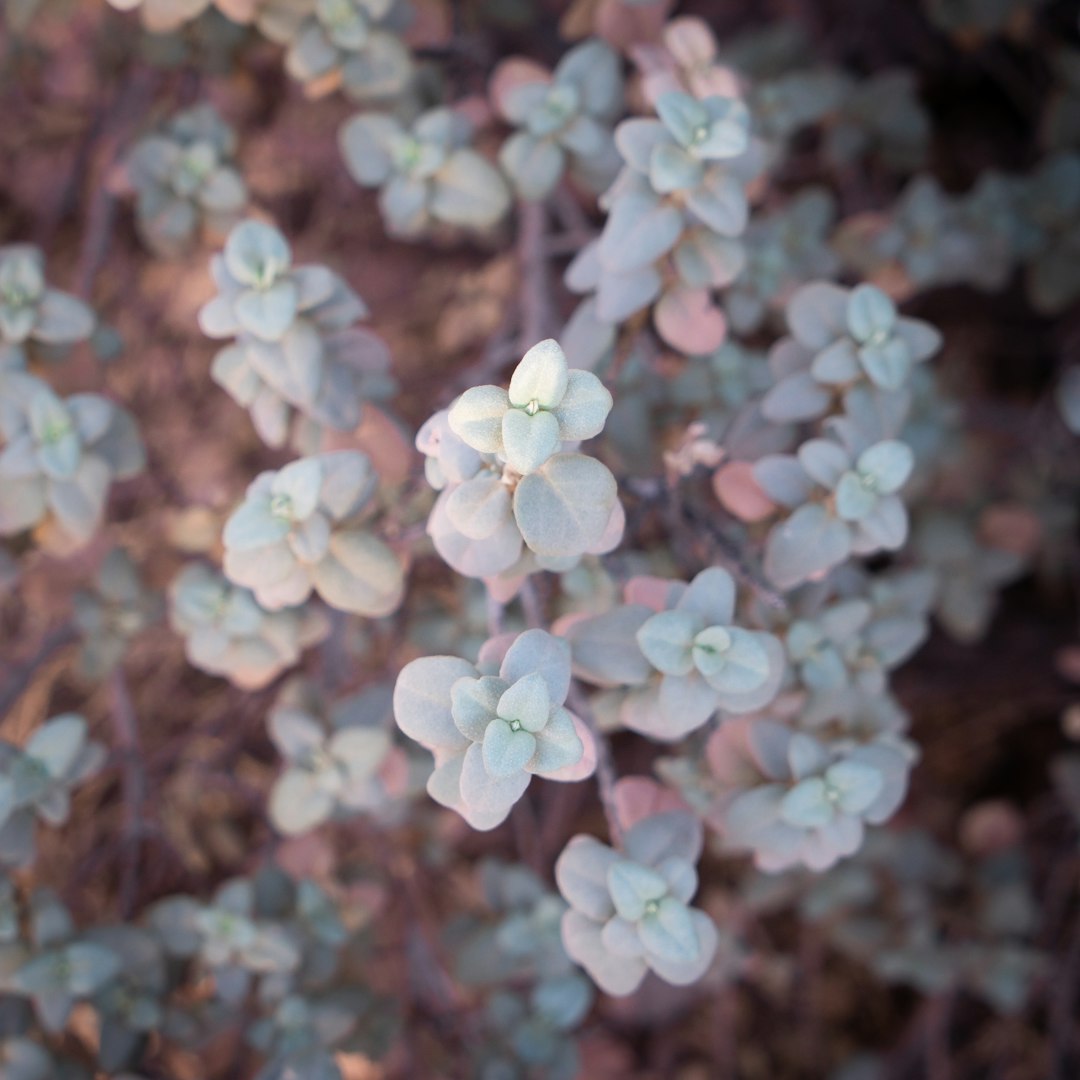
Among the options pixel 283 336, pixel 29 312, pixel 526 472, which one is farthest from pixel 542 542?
pixel 29 312

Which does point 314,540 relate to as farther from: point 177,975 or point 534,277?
point 177,975

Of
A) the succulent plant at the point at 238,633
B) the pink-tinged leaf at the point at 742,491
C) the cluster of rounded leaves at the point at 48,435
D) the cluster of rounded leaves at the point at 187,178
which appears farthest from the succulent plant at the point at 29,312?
the pink-tinged leaf at the point at 742,491

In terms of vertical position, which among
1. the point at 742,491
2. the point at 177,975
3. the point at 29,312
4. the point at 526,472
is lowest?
the point at 177,975

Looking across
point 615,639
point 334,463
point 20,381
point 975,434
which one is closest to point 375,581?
point 334,463

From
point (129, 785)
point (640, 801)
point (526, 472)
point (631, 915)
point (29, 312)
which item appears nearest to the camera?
point (526, 472)

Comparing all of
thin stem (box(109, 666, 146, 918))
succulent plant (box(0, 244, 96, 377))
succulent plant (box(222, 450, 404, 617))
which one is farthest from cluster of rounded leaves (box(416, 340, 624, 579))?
thin stem (box(109, 666, 146, 918))
